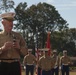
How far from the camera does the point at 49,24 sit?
77.4 meters

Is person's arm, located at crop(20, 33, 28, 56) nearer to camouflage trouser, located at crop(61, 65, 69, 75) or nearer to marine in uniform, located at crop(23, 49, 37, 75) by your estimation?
marine in uniform, located at crop(23, 49, 37, 75)

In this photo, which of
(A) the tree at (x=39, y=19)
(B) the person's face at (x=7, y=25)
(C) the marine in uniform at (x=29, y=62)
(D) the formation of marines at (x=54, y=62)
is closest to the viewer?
(B) the person's face at (x=7, y=25)

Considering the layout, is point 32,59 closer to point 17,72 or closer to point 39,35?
point 17,72

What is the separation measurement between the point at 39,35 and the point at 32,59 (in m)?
51.9

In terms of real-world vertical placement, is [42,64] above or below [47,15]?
below

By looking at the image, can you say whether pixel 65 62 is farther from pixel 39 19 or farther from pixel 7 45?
pixel 39 19

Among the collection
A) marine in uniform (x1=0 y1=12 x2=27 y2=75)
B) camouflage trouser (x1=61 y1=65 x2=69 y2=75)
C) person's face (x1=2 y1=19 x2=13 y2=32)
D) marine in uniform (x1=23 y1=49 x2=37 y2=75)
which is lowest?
camouflage trouser (x1=61 y1=65 x2=69 y2=75)

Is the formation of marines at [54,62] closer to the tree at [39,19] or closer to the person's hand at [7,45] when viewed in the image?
the person's hand at [7,45]

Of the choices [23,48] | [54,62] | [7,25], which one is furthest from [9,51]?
[54,62]

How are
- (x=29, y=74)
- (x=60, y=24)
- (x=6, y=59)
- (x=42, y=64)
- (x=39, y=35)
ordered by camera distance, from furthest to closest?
1. (x=60, y=24)
2. (x=39, y=35)
3. (x=29, y=74)
4. (x=42, y=64)
5. (x=6, y=59)

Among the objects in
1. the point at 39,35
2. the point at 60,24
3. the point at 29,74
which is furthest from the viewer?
the point at 60,24

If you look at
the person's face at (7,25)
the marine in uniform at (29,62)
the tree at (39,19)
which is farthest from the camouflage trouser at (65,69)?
the tree at (39,19)

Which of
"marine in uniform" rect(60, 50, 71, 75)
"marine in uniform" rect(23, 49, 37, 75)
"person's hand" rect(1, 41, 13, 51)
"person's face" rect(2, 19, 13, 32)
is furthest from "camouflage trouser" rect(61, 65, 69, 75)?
"person's hand" rect(1, 41, 13, 51)

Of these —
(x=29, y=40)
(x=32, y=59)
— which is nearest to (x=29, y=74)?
(x=32, y=59)
